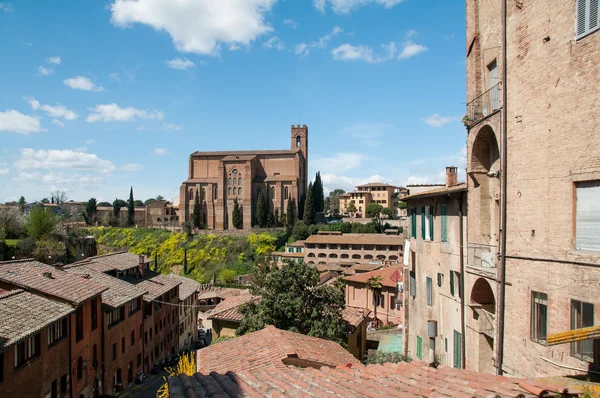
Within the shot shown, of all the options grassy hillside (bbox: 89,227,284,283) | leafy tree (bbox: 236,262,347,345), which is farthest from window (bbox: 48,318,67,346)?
grassy hillside (bbox: 89,227,284,283)

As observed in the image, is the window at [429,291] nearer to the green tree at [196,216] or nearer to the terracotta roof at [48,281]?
the terracotta roof at [48,281]

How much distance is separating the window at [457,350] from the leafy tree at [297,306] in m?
7.52

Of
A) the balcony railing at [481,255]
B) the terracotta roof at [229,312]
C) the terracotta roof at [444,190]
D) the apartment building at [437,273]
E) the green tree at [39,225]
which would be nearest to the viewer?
the balcony railing at [481,255]

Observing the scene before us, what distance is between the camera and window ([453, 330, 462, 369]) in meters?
14.0

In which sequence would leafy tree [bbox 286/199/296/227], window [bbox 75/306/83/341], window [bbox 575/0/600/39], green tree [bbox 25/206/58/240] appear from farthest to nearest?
leafy tree [bbox 286/199/296/227] → green tree [bbox 25/206/58/240] → window [bbox 75/306/83/341] → window [bbox 575/0/600/39]

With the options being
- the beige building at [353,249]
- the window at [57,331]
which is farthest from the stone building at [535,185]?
the beige building at [353,249]

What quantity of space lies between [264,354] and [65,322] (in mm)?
10734

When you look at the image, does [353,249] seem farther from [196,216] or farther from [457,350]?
[457,350]

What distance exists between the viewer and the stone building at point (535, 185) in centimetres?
817

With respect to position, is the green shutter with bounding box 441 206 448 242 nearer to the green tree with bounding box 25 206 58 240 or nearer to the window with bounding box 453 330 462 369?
the window with bounding box 453 330 462 369

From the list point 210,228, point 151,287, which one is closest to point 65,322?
point 151,287

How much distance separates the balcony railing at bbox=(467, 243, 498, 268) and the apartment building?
969mm

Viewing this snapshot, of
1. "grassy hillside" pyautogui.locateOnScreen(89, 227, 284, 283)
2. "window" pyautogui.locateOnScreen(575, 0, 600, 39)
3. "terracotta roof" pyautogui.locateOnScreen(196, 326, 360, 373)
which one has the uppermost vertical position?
"window" pyautogui.locateOnScreen(575, 0, 600, 39)

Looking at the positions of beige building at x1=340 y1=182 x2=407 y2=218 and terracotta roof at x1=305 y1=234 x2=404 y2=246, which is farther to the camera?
beige building at x1=340 y1=182 x2=407 y2=218
